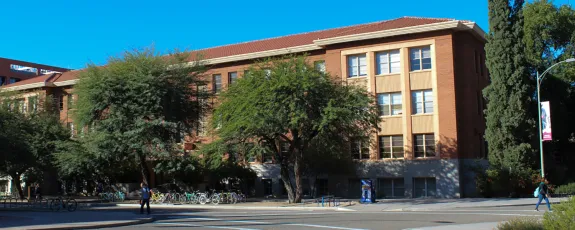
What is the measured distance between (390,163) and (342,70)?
8099 mm

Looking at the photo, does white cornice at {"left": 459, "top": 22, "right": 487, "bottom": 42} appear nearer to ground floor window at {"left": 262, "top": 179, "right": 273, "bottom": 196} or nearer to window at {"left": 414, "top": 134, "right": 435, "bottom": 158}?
window at {"left": 414, "top": 134, "right": 435, "bottom": 158}

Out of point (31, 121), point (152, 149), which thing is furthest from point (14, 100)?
point (152, 149)

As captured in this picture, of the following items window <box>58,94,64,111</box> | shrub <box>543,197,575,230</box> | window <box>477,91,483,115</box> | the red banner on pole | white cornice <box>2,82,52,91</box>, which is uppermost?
white cornice <box>2,82,52,91</box>

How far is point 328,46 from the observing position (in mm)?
44812

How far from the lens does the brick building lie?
40.2 metres

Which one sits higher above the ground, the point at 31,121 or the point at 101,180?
the point at 31,121

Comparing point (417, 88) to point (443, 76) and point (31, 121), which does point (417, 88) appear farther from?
point (31, 121)

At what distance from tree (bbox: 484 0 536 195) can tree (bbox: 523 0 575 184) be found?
3.17 m

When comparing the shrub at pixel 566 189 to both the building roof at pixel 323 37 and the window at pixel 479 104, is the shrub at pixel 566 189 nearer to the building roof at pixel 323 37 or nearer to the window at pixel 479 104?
the window at pixel 479 104

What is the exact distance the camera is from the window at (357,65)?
43719 mm

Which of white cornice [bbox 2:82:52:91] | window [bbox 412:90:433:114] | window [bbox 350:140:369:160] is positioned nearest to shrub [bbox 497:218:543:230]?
window [bbox 412:90:433:114]

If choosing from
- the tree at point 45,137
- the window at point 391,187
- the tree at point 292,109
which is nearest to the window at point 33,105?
the tree at point 45,137

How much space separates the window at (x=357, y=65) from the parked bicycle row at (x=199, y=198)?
43.5 ft

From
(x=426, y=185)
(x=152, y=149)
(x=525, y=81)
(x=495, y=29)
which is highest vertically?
(x=495, y=29)
